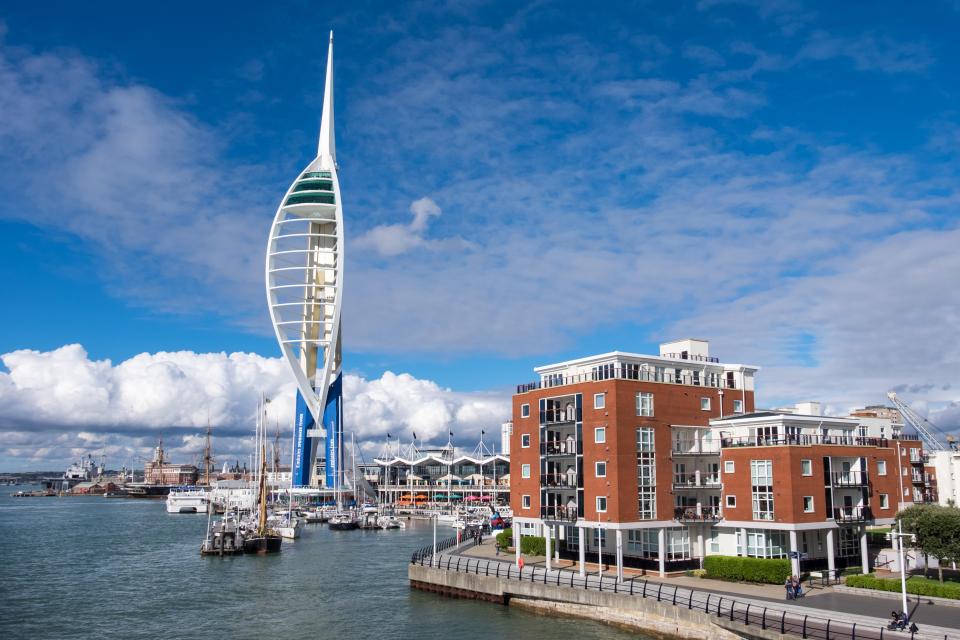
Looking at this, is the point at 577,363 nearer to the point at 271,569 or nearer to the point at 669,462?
the point at 669,462

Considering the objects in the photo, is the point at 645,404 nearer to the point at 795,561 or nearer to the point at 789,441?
the point at 789,441

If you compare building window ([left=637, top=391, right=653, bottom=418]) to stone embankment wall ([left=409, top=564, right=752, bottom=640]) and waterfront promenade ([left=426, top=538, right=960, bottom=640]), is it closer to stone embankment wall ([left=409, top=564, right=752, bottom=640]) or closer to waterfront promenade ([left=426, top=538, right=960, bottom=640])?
waterfront promenade ([left=426, top=538, right=960, bottom=640])

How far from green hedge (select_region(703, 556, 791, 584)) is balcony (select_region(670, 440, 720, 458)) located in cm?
668

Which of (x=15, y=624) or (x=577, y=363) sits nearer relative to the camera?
(x=15, y=624)

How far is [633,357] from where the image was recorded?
52.2 meters

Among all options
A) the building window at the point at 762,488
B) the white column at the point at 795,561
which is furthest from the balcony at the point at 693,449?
the white column at the point at 795,561

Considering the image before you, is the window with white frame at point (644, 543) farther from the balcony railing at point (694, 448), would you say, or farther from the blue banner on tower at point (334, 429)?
the blue banner on tower at point (334, 429)

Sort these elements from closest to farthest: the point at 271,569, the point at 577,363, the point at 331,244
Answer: the point at 577,363 → the point at 271,569 → the point at 331,244

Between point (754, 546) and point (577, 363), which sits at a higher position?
point (577, 363)

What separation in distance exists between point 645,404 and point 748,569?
1120 cm

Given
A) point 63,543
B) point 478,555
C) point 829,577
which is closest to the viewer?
point 829,577

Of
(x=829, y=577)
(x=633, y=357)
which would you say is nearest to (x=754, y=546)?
(x=829, y=577)

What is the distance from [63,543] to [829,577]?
8966 centimetres

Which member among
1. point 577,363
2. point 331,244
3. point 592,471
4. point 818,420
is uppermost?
point 331,244
